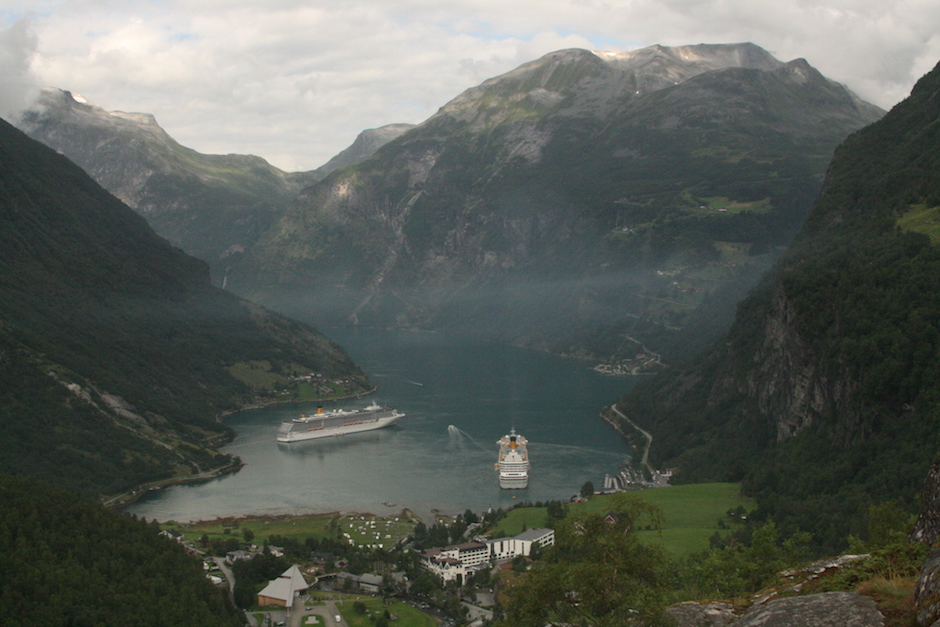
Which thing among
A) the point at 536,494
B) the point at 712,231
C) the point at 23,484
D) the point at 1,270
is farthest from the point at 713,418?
the point at 712,231

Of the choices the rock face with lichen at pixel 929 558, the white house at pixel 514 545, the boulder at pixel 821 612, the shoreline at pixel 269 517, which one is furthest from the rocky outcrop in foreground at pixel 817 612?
the shoreline at pixel 269 517

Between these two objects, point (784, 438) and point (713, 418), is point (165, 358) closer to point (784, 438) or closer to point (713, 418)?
point (713, 418)

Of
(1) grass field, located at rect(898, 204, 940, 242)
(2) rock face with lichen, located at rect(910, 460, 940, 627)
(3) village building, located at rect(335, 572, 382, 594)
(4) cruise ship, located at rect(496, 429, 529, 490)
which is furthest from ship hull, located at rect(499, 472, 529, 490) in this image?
(2) rock face with lichen, located at rect(910, 460, 940, 627)

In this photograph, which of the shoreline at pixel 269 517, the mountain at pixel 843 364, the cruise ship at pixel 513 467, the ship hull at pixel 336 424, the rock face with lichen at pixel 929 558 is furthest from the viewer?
the ship hull at pixel 336 424

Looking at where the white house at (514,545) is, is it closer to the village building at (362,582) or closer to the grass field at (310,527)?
the village building at (362,582)

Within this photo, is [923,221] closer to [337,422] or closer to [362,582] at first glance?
[362,582]
